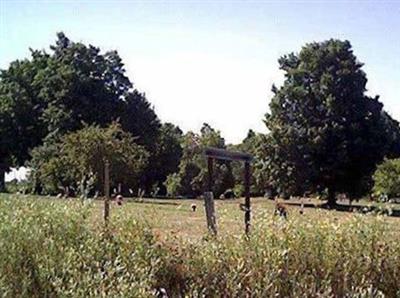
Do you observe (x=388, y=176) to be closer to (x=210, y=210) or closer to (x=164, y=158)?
(x=164, y=158)

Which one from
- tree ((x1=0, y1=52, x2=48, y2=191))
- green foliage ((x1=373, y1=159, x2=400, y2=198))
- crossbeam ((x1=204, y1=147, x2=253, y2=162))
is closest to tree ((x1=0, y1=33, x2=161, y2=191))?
tree ((x1=0, y1=52, x2=48, y2=191))

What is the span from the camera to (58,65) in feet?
142

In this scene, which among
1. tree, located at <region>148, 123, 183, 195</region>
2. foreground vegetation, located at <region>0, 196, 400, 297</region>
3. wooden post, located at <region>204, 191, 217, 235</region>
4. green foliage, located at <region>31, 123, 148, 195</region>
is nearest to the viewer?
foreground vegetation, located at <region>0, 196, 400, 297</region>

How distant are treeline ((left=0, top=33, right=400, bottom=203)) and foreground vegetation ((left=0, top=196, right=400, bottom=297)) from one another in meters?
14.9

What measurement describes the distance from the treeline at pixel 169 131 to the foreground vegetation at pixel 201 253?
1491cm

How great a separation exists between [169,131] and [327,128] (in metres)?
19.3

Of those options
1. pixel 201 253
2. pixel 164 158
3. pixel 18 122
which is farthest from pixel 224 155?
pixel 164 158

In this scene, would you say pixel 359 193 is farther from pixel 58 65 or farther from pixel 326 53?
pixel 58 65

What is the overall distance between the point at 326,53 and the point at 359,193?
781 cm

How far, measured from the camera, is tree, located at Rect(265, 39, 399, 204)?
32812mm

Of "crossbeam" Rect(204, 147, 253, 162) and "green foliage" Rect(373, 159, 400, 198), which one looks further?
"green foliage" Rect(373, 159, 400, 198)

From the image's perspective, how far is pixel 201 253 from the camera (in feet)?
16.7

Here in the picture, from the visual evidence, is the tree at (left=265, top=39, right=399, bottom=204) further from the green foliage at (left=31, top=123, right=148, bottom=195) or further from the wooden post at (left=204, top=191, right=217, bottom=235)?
the wooden post at (left=204, top=191, right=217, bottom=235)

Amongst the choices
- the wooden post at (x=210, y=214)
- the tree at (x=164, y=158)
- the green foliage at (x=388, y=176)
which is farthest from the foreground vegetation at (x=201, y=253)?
the tree at (x=164, y=158)
